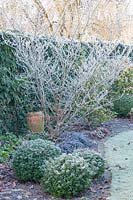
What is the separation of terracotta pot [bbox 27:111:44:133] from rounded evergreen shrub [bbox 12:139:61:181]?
289 centimetres

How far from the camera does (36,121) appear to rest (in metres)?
8.94

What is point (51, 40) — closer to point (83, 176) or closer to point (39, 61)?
point (39, 61)

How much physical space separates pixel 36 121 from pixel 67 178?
388 centimetres

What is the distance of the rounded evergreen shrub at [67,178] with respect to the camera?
5.12 meters

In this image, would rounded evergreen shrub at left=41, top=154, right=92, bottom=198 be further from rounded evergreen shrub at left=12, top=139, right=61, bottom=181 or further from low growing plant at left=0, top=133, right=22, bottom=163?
low growing plant at left=0, top=133, right=22, bottom=163

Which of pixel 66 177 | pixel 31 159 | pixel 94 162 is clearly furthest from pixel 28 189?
pixel 94 162

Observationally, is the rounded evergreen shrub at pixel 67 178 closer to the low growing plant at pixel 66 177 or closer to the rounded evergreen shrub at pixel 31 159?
the low growing plant at pixel 66 177

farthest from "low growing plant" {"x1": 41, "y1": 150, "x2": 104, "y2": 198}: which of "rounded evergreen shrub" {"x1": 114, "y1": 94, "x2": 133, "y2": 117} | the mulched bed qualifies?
"rounded evergreen shrub" {"x1": 114, "y1": 94, "x2": 133, "y2": 117}

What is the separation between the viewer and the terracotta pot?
8.94 meters

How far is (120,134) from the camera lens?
32.3 ft

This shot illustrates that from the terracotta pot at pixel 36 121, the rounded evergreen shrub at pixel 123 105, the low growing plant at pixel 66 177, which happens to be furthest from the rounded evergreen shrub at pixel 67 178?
the rounded evergreen shrub at pixel 123 105

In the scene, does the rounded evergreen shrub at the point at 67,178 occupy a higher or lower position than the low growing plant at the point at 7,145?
higher

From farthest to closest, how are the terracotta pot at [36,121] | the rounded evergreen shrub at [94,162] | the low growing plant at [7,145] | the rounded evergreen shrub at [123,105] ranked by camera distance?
the rounded evergreen shrub at [123,105]
the terracotta pot at [36,121]
the low growing plant at [7,145]
the rounded evergreen shrub at [94,162]

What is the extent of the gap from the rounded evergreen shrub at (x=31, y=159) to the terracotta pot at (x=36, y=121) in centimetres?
289
